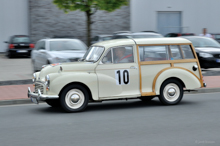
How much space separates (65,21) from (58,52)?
17557 millimetres

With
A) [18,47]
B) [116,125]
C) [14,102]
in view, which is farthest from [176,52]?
[18,47]

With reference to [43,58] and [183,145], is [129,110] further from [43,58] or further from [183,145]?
[43,58]

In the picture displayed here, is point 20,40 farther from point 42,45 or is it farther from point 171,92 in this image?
point 171,92

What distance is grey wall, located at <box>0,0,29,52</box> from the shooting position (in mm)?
29938

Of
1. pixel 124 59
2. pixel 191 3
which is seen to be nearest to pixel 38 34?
pixel 191 3

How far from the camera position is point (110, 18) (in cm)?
3212

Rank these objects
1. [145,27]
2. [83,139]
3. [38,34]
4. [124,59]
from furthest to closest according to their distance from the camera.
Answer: [145,27], [38,34], [124,59], [83,139]

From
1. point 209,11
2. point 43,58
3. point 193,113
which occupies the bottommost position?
point 193,113

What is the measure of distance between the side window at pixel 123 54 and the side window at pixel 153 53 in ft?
0.85

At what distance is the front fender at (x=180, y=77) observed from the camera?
918cm

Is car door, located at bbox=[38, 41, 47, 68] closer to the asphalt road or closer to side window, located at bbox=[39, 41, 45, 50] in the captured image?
side window, located at bbox=[39, 41, 45, 50]

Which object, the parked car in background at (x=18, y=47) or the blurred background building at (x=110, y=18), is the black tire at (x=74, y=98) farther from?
the blurred background building at (x=110, y=18)

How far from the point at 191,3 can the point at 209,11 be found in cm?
190

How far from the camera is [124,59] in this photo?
29.6ft
